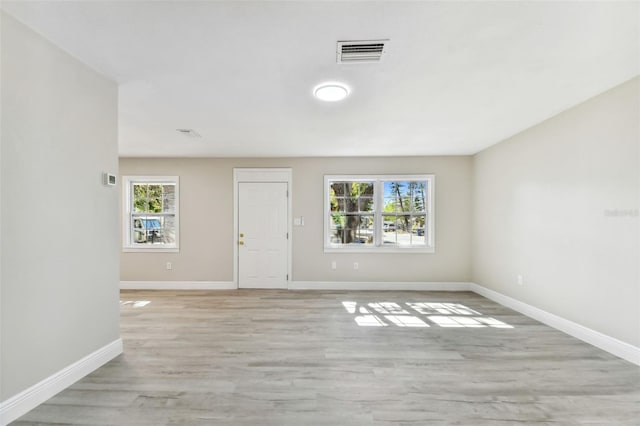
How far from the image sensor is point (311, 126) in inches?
130

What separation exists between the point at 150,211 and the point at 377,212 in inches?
168

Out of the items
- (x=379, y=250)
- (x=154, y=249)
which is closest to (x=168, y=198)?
(x=154, y=249)

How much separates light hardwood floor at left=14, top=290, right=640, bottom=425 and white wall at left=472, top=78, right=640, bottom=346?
0.48 metres

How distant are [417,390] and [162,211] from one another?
4932 millimetres

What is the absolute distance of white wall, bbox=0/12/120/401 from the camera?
1609 mm

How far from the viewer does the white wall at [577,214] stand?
2.37 metres

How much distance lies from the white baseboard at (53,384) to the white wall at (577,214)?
4590 mm

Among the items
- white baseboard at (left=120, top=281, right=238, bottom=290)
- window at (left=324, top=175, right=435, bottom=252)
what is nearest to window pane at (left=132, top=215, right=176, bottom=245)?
white baseboard at (left=120, top=281, right=238, bottom=290)

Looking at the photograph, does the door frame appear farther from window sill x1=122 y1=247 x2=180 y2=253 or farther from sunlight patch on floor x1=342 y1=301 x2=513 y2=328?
sunlight patch on floor x1=342 y1=301 x2=513 y2=328

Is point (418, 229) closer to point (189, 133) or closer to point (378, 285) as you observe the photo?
point (378, 285)

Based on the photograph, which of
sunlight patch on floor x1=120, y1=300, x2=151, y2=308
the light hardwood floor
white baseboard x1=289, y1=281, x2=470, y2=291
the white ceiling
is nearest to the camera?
the white ceiling

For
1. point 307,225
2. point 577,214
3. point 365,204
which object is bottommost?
point 307,225

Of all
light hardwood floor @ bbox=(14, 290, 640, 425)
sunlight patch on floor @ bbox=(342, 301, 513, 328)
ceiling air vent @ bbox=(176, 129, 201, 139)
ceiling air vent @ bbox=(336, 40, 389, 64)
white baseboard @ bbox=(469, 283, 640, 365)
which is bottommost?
sunlight patch on floor @ bbox=(342, 301, 513, 328)

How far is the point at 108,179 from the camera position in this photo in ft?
7.51
